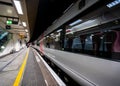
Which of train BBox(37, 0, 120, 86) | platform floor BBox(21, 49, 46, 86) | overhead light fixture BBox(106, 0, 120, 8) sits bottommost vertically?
platform floor BBox(21, 49, 46, 86)

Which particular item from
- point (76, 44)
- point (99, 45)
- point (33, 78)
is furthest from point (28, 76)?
point (99, 45)

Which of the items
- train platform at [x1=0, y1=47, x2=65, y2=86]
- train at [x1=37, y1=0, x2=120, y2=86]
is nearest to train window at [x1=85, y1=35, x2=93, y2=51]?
train at [x1=37, y1=0, x2=120, y2=86]

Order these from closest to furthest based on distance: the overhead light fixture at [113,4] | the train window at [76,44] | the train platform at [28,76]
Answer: the overhead light fixture at [113,4] → the train window at [76,44] → the train platform at [28,76]

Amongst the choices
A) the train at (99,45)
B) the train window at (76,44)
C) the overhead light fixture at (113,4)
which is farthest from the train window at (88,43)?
the overhead light fixture at (113,4)

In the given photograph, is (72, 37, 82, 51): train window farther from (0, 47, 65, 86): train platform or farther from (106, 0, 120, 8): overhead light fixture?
(106, 0, 120, 8): overhead light fixture

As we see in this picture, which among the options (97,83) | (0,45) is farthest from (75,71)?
(0,45)

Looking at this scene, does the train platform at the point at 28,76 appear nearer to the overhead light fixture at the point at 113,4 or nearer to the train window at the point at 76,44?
the train window at the point at 76,44

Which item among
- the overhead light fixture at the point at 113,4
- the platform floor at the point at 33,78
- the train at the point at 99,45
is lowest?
the platform floor at the point at 33,78

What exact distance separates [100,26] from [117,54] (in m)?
0.66

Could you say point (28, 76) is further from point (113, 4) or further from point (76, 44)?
point (113, 4)

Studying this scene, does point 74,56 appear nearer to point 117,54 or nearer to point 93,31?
point 93,31

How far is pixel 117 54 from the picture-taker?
1627 millimetres

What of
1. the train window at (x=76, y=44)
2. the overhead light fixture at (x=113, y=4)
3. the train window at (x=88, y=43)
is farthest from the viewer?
the train window at (x=76, y=44)

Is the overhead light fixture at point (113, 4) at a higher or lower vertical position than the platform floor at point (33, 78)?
higher
